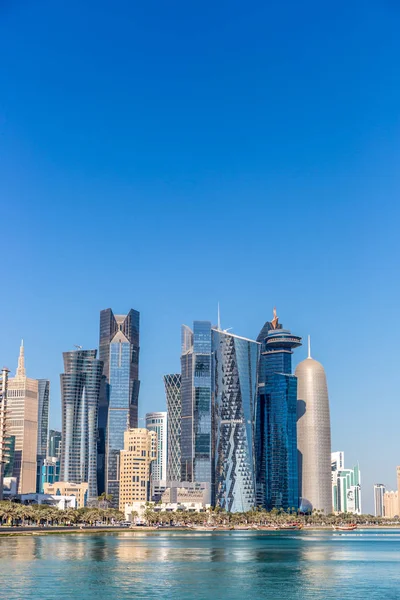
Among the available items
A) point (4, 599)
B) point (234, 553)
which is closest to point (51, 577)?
point (4, 599)

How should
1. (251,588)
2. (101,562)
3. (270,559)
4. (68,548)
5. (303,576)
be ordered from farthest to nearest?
(68,548)
(270,559)
(101,562)
(303,576)
(251,588)

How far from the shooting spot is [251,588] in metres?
107

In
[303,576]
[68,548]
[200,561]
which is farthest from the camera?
[68,548]

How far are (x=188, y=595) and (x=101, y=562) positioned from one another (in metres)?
40.4

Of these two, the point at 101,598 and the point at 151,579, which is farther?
the point at 151,579

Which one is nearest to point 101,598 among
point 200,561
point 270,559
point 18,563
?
point 18,563

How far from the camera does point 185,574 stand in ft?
401

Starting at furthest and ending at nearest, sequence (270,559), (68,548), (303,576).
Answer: (68,548) → (270,559) → (303,576)

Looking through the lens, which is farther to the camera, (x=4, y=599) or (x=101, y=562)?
(x=101, y=562)

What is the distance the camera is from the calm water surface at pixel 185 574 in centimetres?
10019

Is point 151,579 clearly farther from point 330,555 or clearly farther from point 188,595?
point 330,555

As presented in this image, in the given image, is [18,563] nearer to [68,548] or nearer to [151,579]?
[151,579]

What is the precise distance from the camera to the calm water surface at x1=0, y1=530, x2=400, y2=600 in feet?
329

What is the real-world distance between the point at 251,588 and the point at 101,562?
119 feet
